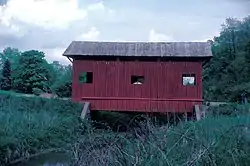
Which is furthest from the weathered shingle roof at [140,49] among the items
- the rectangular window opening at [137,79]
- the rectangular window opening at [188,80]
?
the rectangular window opening at [137,79]

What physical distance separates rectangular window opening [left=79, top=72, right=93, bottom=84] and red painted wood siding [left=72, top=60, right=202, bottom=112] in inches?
14.5

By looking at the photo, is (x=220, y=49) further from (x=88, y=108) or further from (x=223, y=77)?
(x=88, y=108)

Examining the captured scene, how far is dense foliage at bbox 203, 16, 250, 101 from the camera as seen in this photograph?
33250mm

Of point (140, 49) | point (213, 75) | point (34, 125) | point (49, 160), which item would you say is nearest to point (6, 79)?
point (213, 75)

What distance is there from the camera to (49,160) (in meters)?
14.7

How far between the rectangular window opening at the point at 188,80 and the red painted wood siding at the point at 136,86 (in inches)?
10.4

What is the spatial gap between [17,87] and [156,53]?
60.3ft

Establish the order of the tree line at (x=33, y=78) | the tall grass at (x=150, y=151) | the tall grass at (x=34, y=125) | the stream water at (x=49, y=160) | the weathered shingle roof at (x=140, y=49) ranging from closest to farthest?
the tall grass at (x=150, y=151) < the stream water at (x=49, y=160) < the tall grass at (x=34, y=125) < the weathered shingle roof at (x=140, y=49) < the tree line at (x=33, y=78)

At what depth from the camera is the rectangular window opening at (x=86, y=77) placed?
24.3 m

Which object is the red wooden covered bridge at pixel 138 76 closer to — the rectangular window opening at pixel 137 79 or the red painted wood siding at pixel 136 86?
the red painted wood siding at pixel 136 86

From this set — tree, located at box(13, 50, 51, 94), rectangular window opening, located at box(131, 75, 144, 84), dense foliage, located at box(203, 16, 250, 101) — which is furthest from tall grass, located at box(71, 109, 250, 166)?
tree, located at box(13, 50, 51, 94)

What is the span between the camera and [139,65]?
78.3 feet

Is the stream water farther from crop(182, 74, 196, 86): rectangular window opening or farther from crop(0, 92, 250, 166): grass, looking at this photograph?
crop(182, 74, 196, 86): rectangular window opening

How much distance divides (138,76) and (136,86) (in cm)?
64
